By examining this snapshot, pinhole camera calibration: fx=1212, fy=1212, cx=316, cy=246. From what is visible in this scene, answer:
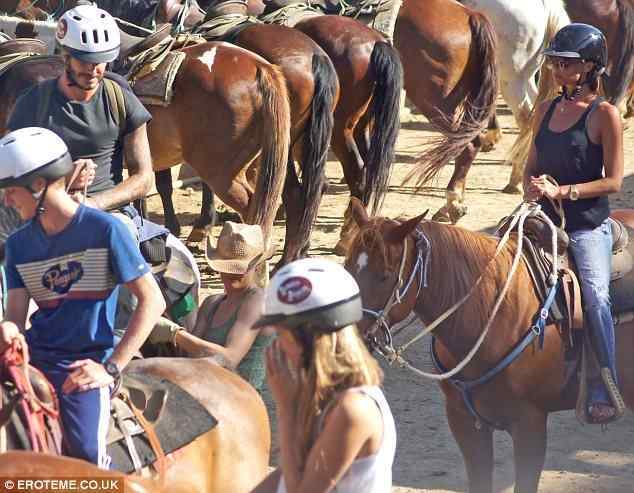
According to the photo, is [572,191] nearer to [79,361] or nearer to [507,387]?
[507,387]

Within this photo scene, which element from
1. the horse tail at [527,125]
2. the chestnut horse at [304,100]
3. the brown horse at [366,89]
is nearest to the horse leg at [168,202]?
the chestnut horse at [304,100]

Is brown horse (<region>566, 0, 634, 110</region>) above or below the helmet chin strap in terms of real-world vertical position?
below

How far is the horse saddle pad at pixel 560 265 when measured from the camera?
5320mm

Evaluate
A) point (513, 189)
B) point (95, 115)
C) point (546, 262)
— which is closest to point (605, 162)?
point (546, 262)

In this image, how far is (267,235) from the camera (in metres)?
8.81

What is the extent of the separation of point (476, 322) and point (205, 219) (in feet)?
18.9

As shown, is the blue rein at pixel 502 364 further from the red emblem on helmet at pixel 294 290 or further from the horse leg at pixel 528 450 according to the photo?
the red emblem on helmet at pixel 294 290

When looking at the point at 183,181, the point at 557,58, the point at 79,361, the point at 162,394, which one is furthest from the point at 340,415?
the point at 183,181

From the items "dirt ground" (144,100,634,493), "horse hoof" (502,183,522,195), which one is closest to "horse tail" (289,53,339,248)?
"dirt ground" (144,100,634,493)

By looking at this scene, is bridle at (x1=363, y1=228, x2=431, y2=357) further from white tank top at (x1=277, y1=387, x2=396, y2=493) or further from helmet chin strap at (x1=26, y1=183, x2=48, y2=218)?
white tank top at (x1=277, y1=387, x2=396, y2=493)

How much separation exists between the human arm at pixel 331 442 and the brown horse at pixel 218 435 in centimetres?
110

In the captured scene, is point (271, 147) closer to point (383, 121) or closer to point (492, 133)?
point (383, 121)

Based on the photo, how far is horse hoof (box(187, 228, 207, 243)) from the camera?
10.6m

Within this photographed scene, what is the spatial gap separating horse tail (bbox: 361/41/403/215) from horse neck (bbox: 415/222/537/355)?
200 inches
